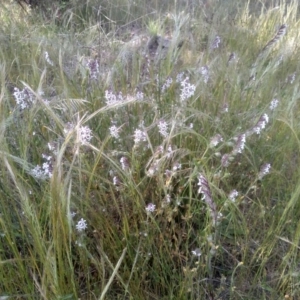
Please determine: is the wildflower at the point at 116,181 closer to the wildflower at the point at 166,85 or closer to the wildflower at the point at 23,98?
the wildflower at the point at 23,98

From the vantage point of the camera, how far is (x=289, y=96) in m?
1.81

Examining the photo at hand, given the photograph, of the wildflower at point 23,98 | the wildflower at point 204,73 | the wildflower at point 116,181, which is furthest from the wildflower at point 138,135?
the wildflower at point 204,73

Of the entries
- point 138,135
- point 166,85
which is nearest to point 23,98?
point 138,135

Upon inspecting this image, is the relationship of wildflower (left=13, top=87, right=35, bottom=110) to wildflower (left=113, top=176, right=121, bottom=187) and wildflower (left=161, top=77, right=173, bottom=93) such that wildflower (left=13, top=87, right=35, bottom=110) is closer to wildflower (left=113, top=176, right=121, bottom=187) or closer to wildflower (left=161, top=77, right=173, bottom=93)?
wildflower (left=113, top=176, right=121, bottom=187)

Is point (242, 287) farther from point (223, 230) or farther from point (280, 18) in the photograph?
point (280, 18)

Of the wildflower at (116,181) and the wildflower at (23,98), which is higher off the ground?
the wildflower at (23,98)

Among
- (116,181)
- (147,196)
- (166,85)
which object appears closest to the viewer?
(116,181)

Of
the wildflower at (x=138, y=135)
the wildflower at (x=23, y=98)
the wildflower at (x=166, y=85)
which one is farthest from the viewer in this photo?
the wildflower at (x=166, y=85)

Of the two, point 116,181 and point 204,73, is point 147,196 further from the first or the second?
point 204,73

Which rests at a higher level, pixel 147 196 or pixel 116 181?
pixel 116 181

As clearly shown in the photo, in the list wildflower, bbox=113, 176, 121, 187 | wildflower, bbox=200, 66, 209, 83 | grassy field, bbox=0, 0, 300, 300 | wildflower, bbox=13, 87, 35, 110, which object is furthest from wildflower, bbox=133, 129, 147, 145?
wildflower, bbox=200, 66, 209, 83

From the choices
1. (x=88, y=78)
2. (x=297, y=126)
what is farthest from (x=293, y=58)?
(x=88, y=78)

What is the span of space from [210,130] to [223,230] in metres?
0.36

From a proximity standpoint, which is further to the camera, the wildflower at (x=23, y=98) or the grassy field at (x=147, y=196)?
the wildflower at (x=23, y=98)
